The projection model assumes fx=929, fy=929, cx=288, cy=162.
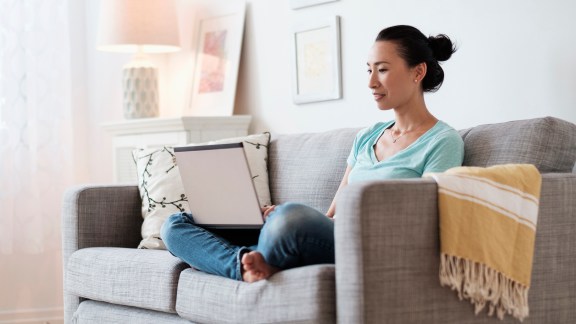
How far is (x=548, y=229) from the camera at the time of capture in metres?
2.35

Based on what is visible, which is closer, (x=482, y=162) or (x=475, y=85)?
(x=482, y=162)

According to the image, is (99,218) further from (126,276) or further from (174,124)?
(174,124)

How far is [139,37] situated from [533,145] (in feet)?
7.35

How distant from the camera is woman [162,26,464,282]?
7.56ft

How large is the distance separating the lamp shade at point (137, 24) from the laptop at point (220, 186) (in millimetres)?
1698

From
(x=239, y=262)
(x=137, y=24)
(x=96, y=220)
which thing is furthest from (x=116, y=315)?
(x=137, y=24)

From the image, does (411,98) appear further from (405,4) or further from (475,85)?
(405,4)

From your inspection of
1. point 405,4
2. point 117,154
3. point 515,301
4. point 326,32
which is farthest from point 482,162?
point 117,154

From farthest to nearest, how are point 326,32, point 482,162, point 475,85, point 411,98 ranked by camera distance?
point 326,32 → point 475,85 → point 411,98 → point 482,162

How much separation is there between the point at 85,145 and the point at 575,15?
2835 millimetres

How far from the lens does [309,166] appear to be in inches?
125

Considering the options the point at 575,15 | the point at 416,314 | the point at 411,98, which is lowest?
the point at 416,314

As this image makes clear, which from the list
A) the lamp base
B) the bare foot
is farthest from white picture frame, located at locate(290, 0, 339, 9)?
the bare foot

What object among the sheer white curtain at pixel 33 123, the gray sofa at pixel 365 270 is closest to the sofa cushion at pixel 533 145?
the gray sofa at pixel 365 270
